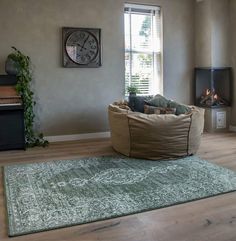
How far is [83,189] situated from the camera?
319 centimetres

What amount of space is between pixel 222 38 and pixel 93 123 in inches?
121

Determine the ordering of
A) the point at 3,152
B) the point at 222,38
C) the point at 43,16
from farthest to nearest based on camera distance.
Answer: the point at 222,38, the point at 43,16, the point at 3,152

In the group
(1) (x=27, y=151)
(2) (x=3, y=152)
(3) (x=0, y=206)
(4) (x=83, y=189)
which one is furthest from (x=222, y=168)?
(2) (x=3, y=152)

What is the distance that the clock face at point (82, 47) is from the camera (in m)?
5.55

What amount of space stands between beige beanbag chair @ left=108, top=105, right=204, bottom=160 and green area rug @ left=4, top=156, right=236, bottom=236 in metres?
0.17

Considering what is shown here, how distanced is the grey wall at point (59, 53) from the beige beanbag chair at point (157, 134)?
152cm

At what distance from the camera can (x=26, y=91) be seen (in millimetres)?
5027

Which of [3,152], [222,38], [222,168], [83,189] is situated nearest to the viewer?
[83,189]

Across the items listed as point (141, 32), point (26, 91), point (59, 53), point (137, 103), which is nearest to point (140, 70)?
point (141, 32)

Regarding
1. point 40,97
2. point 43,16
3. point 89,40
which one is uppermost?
point 43,16

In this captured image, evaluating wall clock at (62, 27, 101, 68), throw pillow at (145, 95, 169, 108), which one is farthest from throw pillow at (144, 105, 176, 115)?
Result: wall clock at (62, 27, 101, 68)

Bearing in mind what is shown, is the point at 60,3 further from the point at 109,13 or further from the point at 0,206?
the point at 0,206

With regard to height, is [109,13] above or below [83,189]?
above

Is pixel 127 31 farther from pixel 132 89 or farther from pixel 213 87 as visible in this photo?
pixel 213 87
